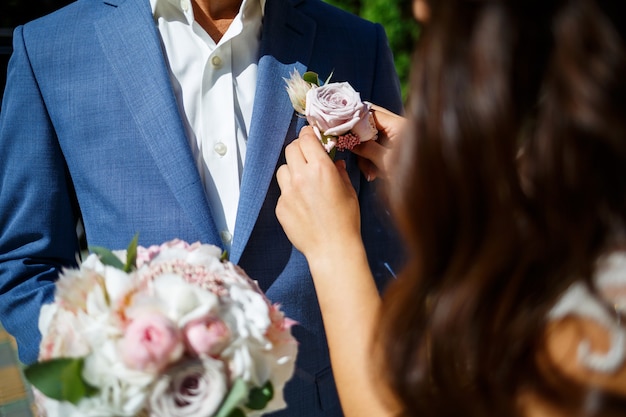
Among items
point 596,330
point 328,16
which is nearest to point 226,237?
point 328,16

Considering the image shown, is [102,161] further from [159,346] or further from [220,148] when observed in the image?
[159,346]

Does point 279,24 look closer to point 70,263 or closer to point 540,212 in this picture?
point 70,263

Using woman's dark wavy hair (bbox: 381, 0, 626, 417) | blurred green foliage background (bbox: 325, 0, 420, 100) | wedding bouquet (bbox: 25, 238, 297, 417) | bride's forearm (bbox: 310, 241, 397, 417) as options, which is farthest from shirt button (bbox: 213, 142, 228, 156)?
blurred green foliage background (bbox: 325, 0, 420, 100)

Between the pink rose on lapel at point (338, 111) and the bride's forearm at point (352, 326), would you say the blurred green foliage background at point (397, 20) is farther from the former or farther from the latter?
the bride's forearm at point (352, 326)

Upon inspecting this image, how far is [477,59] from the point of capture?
36.5 inches

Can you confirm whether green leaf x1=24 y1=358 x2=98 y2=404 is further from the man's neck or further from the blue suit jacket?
the man's neck

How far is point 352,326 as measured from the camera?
125 centimetres

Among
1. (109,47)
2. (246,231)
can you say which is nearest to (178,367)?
(246,231)

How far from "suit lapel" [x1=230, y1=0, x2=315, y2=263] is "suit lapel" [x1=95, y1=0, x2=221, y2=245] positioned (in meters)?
0.10

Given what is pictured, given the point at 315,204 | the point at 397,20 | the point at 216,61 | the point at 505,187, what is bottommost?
the point at 397,20

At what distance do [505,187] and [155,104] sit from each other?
937 mm

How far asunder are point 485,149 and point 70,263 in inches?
47.3

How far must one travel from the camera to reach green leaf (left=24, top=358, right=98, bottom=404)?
98 cm

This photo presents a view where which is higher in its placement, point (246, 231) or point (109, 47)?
point (109, 47)
